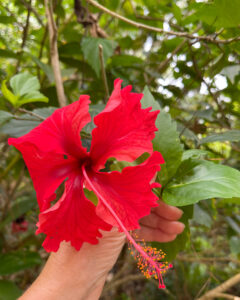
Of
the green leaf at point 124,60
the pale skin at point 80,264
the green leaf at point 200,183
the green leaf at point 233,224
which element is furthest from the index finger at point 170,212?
the green leaf at point 233,224

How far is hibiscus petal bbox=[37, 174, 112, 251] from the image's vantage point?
59 centimetres

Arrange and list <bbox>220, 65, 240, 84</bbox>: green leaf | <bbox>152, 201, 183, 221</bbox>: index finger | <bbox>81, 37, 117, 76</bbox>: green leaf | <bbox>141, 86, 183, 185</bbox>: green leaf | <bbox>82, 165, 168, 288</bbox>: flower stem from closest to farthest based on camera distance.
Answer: <bbox>82, 165, 168, 288</bbox>: flower stem → <bbox>141, 86, 183, 185</bbox>: green leaf → <bbox>152, 201, 183, 221</bbox>: index finger → <bbox>220, 65, 240, 84</bbox>: green leaf → <bbox>81, 37, 117, 76</bbox>: green leaf

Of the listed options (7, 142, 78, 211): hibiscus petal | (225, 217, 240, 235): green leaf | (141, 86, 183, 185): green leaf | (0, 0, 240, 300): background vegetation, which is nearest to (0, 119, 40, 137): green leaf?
(0, 0, 240, 300): background vegetation

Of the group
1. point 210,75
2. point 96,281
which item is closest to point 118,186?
point 96,281

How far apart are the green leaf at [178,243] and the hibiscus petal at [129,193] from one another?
0.23 meters

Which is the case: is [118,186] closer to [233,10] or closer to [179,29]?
[233,10]

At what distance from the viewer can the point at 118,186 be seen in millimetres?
607

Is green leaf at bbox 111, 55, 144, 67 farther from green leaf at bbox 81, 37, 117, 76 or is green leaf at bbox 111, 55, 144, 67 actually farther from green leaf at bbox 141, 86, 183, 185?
green leaf at bbox 141, 86, 183, 185

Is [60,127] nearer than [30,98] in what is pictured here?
Yes

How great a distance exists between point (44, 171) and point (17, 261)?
857 mm

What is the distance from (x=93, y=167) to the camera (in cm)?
64

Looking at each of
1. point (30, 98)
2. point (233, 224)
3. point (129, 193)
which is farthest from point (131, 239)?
point (233, 224)

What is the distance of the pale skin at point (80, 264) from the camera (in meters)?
0.76

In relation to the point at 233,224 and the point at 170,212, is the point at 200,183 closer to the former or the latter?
the point at 170,212
